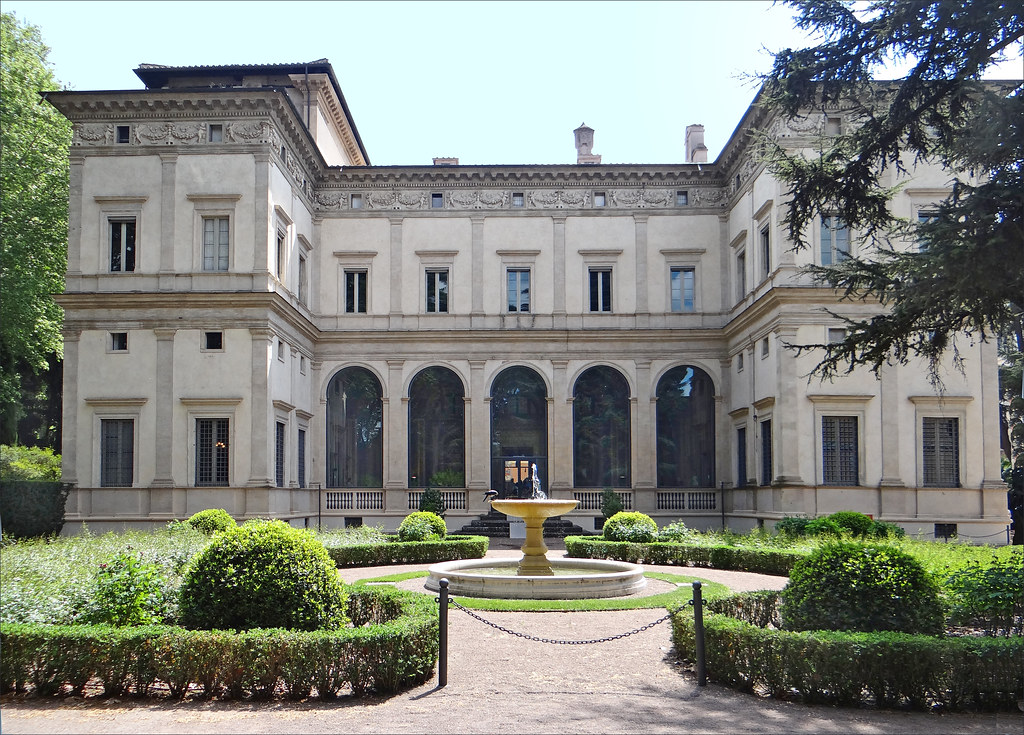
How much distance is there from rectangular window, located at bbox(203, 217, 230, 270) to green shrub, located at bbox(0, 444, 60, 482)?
9.69 metres

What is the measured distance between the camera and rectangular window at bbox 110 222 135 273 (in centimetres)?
3111

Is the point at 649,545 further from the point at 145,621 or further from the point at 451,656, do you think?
the point at 145,621

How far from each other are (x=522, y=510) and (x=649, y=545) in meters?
6.52

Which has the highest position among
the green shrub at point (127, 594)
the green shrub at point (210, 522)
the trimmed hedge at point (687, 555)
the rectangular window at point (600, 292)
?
the rectangular window at point (600, 292)

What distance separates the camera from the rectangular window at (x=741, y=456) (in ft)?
113

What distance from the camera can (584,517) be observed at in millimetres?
35594

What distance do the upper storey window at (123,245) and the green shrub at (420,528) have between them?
12.9 metres

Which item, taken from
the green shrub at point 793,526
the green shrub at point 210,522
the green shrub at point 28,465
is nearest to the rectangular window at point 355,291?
the green shrub at point 28,465

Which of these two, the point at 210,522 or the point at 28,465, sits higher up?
the point at 28,465

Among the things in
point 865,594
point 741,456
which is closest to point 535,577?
point 865,594

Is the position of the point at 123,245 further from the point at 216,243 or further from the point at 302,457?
the point at 302,457

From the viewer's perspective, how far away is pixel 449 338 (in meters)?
Answer: 37.0

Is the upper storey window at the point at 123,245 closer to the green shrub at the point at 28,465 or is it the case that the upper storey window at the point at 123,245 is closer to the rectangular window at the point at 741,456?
the green shrub at the point at 28,465

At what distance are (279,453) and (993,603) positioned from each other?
24.7m
